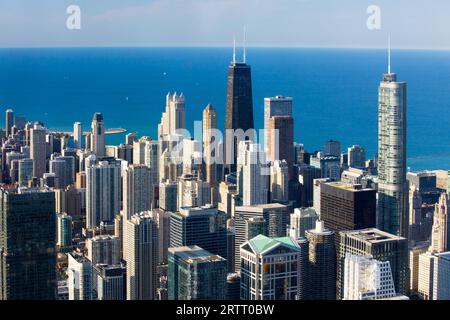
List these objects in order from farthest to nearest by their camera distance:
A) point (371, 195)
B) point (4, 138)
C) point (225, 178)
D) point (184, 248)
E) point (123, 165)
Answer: point (4, 138)
point (123, 165)
point (225, 178)
point (371, 195)
point (184, 248)

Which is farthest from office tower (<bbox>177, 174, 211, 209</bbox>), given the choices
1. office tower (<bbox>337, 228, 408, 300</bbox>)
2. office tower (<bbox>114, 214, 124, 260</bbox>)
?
office tower (<bbox>337, 228, 408, 300</bbox>)

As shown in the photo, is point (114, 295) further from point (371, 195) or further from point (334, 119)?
point (334, 119)

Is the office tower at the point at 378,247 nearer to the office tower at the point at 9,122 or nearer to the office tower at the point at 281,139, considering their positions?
the office tower at the point at 281,139

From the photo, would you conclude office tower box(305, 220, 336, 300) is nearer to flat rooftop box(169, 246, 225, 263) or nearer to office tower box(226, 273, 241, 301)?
office tower box(226, 273, 241, 301)

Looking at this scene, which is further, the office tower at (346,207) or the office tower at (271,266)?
the office tower at (346,207)

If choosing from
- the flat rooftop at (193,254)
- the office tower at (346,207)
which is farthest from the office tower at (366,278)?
the office tower at (346,207)

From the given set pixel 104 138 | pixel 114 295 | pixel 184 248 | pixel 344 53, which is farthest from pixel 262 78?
pixel 114 295
